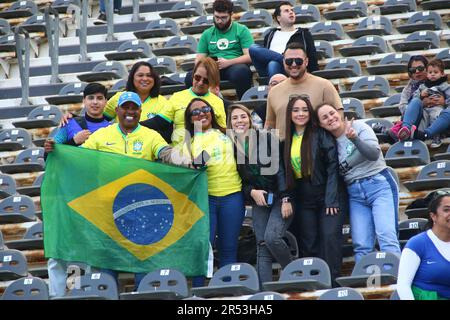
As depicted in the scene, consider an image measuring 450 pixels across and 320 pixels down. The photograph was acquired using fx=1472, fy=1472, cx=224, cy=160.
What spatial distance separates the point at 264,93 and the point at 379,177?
8.63 ft

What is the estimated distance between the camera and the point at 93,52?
1720cm

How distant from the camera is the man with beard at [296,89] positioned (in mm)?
12758

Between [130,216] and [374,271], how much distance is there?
7.27ft

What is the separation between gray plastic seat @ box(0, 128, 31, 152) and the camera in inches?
590

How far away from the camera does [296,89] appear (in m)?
12.9

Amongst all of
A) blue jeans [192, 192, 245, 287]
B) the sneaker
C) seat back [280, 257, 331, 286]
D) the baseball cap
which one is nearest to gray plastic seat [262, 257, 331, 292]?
seat back [280, 257, 331, 286]

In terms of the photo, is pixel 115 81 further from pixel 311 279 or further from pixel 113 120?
pixel 311 279

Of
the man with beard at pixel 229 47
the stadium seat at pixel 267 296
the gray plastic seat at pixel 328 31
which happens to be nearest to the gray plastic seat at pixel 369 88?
the man with beard at pixel 229 47

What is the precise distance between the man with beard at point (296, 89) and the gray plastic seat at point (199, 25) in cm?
404

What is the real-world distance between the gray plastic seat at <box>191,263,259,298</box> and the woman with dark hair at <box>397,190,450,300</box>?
5.16 ft

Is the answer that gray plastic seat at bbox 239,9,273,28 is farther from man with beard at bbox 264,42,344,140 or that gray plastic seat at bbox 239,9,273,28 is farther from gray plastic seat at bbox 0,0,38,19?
man with beard at bbox 264,42,344,140

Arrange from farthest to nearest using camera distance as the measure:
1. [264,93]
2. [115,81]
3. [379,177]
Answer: [115,81] → [264,93] → [379,177]

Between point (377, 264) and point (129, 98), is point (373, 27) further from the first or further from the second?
point (377, 264)
